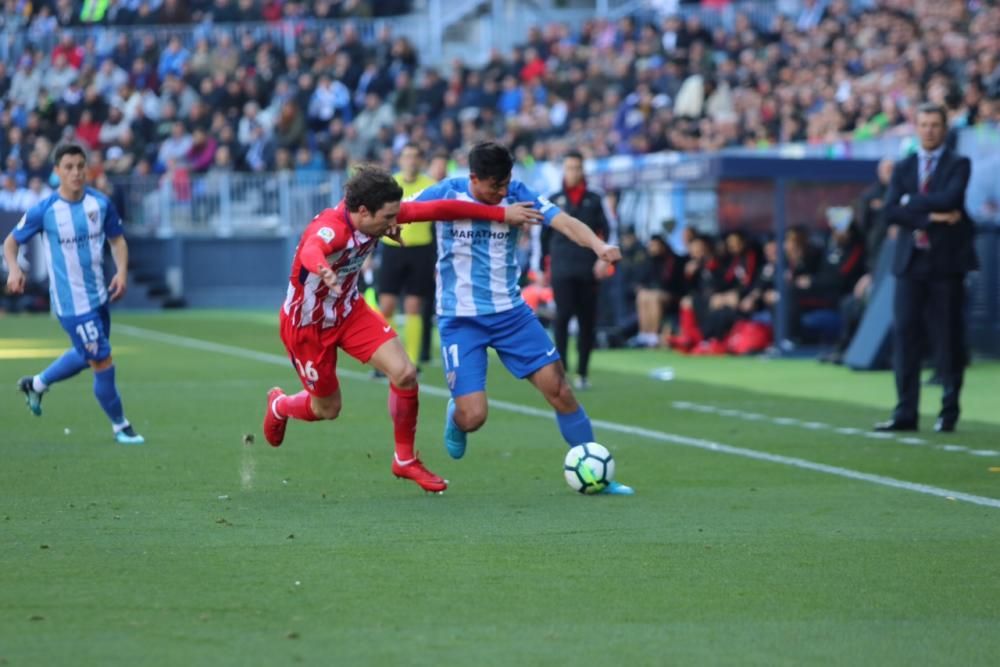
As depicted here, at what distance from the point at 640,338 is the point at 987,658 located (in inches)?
672

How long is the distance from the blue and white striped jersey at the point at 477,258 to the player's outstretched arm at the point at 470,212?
37 centimetres

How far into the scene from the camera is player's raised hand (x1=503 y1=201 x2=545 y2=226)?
30.3 feet

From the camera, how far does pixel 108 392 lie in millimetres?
11703

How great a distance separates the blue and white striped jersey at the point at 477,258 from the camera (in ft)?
31.9

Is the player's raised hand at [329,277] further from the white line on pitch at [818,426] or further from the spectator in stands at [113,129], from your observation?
the spectator in stands at [113,129]

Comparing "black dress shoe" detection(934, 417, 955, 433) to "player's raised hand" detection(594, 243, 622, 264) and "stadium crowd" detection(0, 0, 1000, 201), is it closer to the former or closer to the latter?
"player's raised hand" detection(594, 243, 622, 264)

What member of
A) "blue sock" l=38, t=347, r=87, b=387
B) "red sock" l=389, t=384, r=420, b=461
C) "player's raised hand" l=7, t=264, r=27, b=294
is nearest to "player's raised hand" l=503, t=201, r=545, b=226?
"red sock" l=389, t=384, r=420, b=461

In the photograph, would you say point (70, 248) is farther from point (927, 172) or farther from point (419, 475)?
A: point (927, 172)

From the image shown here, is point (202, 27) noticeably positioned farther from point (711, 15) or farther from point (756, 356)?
point (756, 356)

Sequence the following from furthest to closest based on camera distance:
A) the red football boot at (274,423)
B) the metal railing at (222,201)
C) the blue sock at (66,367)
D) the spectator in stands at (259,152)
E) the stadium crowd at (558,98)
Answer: the spectator in stands at (259,152) → the metal railing at (222,201) → the stadium crowd at (558,98) → the blue sock at (66,367) → the red football boot at (274,423)

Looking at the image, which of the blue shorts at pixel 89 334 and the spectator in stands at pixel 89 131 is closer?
the blue shorts at pixel 89 334

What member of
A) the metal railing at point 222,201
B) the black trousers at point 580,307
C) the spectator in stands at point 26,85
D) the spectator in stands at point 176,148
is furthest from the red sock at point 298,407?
the spectator in stands at point 26,85

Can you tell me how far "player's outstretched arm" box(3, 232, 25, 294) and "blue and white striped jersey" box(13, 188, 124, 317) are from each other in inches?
2.6

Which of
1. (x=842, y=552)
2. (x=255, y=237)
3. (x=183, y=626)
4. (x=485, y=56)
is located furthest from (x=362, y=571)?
(x=485, y=56)
